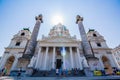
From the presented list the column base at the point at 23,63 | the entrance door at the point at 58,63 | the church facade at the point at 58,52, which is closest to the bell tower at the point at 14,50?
the church facade at the point at 58,52

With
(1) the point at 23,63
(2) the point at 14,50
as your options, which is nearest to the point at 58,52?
(1) the point at 23,63

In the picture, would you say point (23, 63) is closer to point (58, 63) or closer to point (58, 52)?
point (58, 63)

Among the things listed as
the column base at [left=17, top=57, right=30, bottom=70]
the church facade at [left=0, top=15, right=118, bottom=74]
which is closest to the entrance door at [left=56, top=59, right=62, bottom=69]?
the church facade at [left=0, top=15, right=118, bottom=74]

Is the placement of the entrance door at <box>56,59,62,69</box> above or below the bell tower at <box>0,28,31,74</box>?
below

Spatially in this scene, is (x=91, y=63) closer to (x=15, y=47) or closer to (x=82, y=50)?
(x=82, y=50)

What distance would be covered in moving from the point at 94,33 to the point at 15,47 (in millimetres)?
26250

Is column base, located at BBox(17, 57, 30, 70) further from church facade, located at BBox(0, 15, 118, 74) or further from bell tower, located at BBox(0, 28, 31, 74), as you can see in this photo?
bell tower, located at BBox(0, 28, 31, 74)

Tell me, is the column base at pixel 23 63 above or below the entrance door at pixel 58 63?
below

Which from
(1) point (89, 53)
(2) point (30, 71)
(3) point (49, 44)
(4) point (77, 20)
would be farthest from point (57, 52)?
(4) point (77, 20)

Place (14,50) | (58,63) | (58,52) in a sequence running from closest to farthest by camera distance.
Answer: (58,63) < (14,50) < (58,52)

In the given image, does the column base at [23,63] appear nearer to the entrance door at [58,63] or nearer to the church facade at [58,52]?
the church facade at [58,52]

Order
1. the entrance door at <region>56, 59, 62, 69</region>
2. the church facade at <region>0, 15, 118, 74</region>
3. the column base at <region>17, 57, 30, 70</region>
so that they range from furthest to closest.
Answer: the entrance door at <region>56, 59, 62, 69</region> → the church facade at <region>0, 15, 118, 74</region> → the column base at <region>17, 57, 30, 70</region>

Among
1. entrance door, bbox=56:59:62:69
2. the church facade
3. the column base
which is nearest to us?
the column base

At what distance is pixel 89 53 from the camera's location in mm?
21984
